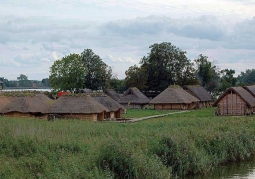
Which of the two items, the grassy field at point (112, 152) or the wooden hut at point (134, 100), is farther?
the wooden hut at point (134, 100)

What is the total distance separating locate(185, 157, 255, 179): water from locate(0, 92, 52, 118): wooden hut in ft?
66.1

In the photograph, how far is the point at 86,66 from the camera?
76750 millimetres

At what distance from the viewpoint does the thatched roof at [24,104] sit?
38.9m

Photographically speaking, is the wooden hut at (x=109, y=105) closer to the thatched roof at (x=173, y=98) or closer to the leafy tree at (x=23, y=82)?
the thatched roof at (x=173, y=98)

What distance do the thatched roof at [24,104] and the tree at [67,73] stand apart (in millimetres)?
28059

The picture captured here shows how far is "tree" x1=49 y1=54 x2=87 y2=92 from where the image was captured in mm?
70312

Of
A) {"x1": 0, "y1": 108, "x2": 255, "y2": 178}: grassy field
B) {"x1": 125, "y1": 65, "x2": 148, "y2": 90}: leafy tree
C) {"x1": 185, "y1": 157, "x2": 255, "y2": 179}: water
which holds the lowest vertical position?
{"x1": 185, "y1": 157, "x2": 255, "y2": 179}: water

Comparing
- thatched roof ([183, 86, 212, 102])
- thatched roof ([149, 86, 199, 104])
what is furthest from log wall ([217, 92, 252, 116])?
thatched roof ([183, 86, 212, 102])

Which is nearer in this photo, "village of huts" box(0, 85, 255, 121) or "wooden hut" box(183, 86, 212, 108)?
"village of huts" box(0, 85, 255, 121)

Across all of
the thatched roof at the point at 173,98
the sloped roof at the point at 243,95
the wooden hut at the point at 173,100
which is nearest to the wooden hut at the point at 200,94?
the wooden hut at the point at 173,100

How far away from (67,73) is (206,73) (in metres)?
23.1

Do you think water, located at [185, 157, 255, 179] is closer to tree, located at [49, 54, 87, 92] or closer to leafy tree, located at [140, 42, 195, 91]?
leafy tree, located at [140, 42, 195, 91]

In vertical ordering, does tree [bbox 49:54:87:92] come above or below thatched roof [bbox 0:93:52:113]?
above

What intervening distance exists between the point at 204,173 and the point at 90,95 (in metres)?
22.1
